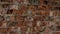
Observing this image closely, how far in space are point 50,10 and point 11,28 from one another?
442 mm

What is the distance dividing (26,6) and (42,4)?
0.55ft

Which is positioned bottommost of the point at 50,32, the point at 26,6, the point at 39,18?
the point at 50,32

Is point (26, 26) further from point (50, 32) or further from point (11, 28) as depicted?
point (50, 32)

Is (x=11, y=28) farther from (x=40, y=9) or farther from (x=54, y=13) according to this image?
(x=54, y=13)

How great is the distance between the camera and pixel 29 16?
1.33m

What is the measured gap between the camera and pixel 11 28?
51.6 inches

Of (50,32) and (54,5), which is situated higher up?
(54,5)

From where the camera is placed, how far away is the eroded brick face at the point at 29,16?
131cm

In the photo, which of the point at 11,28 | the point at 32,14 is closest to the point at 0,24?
the point at 11,28

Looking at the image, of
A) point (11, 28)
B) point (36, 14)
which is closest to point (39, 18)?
point (36, 14)

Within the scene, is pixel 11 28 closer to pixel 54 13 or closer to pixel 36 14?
pixel 36 14

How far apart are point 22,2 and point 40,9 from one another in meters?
0.20

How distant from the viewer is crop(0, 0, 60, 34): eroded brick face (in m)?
1.31

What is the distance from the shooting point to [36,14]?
4.35ft
